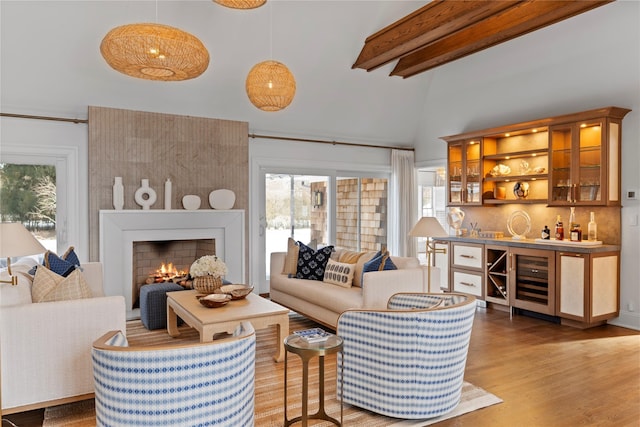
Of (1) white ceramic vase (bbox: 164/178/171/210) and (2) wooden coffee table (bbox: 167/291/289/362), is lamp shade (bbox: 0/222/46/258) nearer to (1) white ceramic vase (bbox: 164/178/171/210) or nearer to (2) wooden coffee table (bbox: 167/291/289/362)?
(2) wooden coffee table (bbox: 167/291/289/362)

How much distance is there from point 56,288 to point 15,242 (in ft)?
1.67

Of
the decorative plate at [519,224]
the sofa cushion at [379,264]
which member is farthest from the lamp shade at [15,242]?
the decorative plate at [519,224]

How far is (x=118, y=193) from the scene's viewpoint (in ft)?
17.9

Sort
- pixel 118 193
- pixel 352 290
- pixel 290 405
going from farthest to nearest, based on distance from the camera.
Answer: pixel 118 193
pixel 352 290
pixel 290 405

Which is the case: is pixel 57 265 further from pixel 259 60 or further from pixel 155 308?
pixel 259 60

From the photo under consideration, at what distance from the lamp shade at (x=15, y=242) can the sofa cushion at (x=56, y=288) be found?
396 millimetres

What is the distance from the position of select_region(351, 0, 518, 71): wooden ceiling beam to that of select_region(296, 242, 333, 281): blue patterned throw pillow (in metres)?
2.55

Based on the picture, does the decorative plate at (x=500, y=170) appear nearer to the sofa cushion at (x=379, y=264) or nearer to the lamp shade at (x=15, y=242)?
the sofa cushion at (x=379, y=264)

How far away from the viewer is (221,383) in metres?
2.00

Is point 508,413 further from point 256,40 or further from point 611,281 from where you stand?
point 256,40

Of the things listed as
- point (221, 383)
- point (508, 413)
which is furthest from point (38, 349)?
point (508, 413)

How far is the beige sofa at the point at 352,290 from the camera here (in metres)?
4.11

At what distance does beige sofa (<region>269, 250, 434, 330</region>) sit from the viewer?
4.11 metres

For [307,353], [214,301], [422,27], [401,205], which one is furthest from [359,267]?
[401,205]
